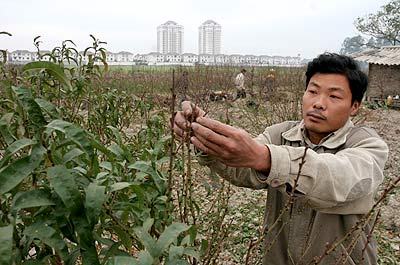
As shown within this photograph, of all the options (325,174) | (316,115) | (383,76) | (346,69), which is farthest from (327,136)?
(383,76)

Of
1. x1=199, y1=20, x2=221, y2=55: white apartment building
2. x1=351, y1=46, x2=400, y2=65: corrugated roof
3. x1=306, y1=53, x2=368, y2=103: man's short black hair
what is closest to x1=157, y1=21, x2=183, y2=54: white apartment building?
x1=199, y1=20, x2=221, y2=55: white apartment building

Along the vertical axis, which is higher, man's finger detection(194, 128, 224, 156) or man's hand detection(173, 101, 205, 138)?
man's hand detection(173, 101, 205, 138)

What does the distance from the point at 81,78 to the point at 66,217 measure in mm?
1269

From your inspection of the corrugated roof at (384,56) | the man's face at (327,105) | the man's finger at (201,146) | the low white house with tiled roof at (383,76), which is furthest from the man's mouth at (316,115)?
the low white house with tiled roof at (383,76)

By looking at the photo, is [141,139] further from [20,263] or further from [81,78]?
[20,263]

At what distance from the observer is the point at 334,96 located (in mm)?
1358

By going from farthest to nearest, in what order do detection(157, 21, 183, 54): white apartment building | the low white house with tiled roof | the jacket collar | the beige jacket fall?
detection(157, 21, 183, 54): white apartment building, the low white house with tiled roof, the jacket collar, the beige jacket

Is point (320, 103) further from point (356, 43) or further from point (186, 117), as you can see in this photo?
point (356, 43)

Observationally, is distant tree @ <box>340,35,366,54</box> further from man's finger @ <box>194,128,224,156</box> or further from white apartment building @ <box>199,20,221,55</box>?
man's finger @ <box>194,128,224,156</box>

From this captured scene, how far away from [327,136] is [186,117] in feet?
1.80

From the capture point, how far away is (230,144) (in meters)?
0.86

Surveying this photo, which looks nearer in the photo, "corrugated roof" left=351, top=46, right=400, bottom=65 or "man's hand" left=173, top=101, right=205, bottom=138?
"man's hand" left=173, top=101, right=205, bottom=138

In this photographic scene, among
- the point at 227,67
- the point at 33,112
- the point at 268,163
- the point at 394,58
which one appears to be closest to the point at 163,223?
the point at 268,163

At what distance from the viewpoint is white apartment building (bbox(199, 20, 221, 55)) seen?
3372 centimetres
